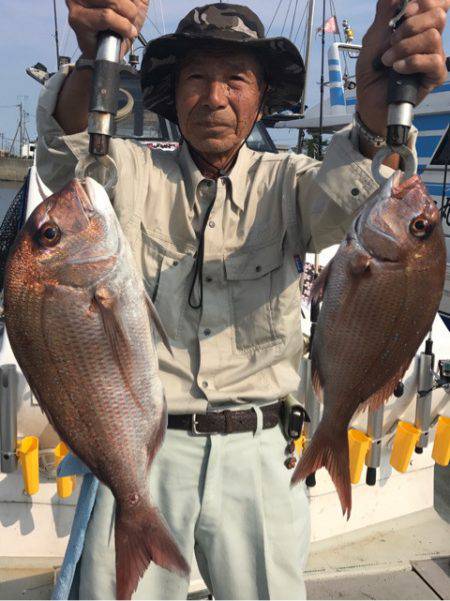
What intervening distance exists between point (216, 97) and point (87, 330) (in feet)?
3.29

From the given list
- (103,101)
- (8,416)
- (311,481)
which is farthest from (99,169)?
(311,481)

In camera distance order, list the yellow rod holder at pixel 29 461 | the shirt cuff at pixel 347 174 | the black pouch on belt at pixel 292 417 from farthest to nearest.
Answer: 1. the yellow rod holder at pixel 29 461
2. the black pouch on belt at pixel 292 417
3. the shirt cuff at pixel 347 174

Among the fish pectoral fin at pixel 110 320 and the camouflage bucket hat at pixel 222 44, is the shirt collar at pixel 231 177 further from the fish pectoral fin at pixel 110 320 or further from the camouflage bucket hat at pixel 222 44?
the fish pectoral fin at pixel 110 320

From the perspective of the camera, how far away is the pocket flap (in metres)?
2.29

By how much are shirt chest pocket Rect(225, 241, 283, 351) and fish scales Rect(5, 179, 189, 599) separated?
1.81 ft

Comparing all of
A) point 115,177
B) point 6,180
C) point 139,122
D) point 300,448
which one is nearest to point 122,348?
point 115,177

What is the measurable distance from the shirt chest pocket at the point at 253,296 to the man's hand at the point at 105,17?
2.82 ft

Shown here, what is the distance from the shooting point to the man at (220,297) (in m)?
2.23

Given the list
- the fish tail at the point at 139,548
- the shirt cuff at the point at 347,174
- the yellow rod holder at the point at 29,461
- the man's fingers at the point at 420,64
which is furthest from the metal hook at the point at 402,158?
the yellow rod holder at the point at 29,461

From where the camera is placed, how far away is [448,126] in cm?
853

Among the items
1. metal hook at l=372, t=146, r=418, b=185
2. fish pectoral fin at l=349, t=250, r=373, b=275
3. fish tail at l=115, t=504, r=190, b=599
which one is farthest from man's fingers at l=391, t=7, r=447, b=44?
fish tail at l=115, t=504, r=190, b=599

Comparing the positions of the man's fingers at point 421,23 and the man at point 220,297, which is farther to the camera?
the man at point 220,297

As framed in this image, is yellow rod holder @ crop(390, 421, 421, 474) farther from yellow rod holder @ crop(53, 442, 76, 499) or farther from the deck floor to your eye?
yellow rod holder @ crop(53, 442, 76, 499)

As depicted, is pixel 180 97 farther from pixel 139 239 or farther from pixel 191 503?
pixel 191 503
